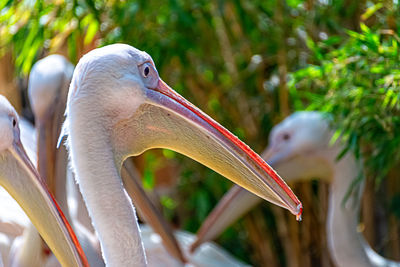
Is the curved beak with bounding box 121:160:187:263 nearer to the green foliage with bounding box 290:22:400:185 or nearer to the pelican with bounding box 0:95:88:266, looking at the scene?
the green foliage with bounding box 290:22:400:185

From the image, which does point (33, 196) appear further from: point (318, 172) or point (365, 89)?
point (318, 172)

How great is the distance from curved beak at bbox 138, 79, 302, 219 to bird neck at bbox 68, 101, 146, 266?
0.16m

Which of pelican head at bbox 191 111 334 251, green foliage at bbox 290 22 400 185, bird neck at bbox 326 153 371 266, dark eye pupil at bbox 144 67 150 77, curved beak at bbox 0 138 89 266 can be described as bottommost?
bird neck at bbox 326 153 371 266

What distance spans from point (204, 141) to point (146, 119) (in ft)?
0.64

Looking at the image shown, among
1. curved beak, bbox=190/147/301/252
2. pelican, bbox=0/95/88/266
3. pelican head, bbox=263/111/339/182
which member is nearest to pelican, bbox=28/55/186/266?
curved beak, bbox=190/147/301/252

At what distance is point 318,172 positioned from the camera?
13.6 feet

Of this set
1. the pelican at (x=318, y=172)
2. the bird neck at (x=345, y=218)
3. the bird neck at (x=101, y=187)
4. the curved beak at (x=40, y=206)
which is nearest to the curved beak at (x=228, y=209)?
the pelican at (x=318, y=172)

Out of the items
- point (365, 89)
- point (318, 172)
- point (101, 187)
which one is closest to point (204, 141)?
point (101, 187)

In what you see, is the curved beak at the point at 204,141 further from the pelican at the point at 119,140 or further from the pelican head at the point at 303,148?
the pelican head at the point at 303,148

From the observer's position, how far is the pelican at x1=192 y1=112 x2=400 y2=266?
12.7ft

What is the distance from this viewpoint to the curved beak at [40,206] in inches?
100

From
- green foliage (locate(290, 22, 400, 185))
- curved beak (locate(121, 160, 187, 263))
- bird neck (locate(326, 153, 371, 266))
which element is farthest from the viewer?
curved beak (locate(121, 160, 187, 263))

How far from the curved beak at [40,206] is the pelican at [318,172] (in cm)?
163

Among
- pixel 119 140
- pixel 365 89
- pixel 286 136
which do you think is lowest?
pixel 286 136
